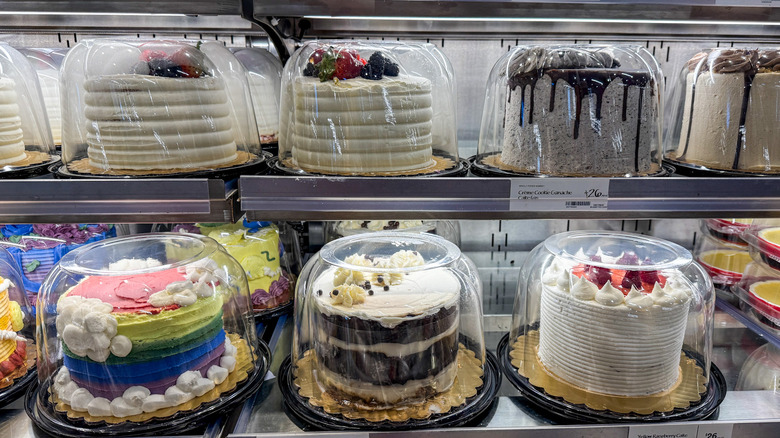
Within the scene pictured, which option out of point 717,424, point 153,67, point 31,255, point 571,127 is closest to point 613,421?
point 717,424

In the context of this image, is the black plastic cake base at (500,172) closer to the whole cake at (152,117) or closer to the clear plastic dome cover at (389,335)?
the clear plastic dome cover at (389,335)

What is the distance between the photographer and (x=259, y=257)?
5.88 feet

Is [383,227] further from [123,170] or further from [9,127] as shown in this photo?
[9,127]

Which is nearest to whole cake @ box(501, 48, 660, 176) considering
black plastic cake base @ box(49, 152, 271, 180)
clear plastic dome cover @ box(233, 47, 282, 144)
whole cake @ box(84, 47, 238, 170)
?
black plastic cake base @ box(49, 152, 271, 180)

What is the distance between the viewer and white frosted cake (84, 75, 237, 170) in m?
1.20

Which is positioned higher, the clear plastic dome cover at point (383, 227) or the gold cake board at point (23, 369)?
the clear plastic dome cover at point (383, 227)

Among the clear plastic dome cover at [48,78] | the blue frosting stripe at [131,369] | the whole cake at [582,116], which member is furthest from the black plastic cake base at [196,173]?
the whole cake at [582,116]

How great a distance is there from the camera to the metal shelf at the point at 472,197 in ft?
3.80

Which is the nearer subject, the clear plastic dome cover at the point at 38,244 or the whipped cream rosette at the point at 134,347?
the whipped cream rosette at the point at 134,347

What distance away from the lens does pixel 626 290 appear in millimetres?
1340

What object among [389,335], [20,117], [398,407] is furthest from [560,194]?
[20,117]

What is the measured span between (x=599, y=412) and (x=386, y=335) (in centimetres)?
53

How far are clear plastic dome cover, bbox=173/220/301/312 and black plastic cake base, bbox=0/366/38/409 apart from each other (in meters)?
0.63

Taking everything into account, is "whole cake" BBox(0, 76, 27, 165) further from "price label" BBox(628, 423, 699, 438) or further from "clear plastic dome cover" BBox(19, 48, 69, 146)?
"price label" BBox(628, 423, 699, 438)
